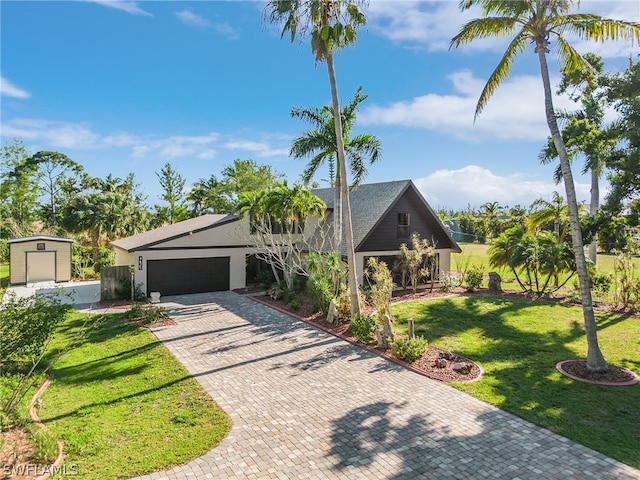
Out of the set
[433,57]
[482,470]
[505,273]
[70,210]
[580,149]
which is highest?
[433,57]

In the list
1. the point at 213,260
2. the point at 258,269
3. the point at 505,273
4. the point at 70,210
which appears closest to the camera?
the point at 213,260

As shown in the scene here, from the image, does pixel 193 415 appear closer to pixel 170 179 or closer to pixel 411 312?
pixel 411 312

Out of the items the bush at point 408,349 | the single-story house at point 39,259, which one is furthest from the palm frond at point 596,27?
the single-story house at point 39,259

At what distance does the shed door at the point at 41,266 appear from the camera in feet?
78.7

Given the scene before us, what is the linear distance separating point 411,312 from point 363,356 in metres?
5.43

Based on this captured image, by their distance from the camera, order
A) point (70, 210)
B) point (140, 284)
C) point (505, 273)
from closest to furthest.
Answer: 1. point (140, 284)
2. point (505, 273)
3. point (70, 210)

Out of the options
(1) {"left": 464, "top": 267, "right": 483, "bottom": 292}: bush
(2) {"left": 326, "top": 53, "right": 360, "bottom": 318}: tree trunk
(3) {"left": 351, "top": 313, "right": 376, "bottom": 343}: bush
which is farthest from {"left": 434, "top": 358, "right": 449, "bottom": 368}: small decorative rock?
(1) {"left": 464, "top": 267, "right": 483, "bottom": 292}: bush

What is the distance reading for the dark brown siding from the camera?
67.0 feet

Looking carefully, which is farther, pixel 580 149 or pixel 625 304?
pixel 580 149

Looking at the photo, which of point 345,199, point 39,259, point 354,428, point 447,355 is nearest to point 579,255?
point 447,355

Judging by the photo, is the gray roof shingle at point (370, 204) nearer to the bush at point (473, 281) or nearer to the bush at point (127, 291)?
the bush at point (473, 281)

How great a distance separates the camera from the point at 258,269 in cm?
2345

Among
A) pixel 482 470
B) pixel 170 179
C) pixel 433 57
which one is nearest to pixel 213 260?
pixel 433 57

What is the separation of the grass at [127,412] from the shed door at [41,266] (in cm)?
1626
